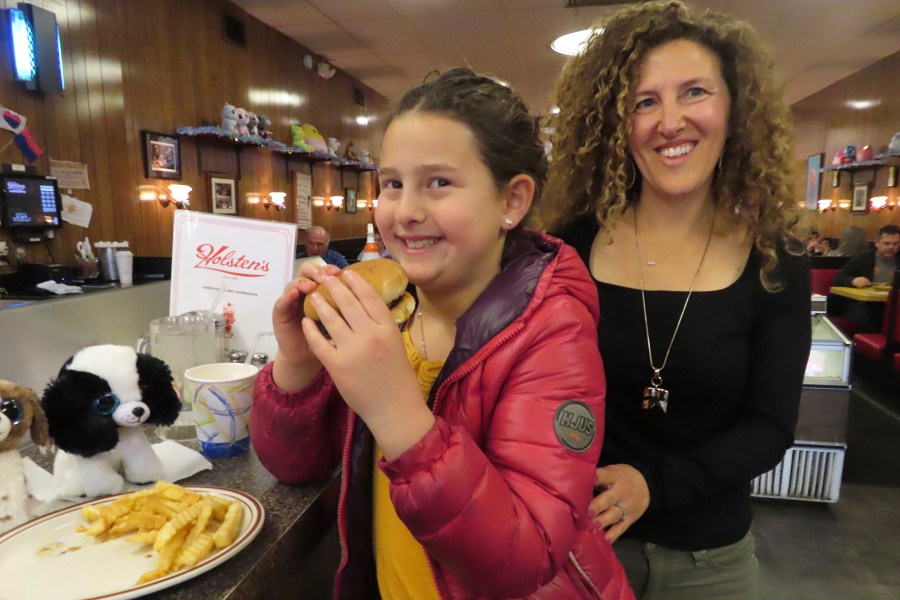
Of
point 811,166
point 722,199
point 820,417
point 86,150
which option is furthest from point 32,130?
point 811,166

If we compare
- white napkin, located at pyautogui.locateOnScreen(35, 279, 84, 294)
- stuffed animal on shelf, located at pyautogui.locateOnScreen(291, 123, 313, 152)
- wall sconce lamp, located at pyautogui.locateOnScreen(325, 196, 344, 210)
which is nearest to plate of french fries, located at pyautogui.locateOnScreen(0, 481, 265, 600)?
white napkin, located at pyautogui.locateOnScreen(35, 279, 84, 294)

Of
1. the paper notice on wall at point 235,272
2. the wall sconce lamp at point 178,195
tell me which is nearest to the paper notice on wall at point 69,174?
the wall sconce lamp at point 178,195

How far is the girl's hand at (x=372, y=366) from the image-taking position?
0.70m

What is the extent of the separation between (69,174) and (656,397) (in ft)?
16.0

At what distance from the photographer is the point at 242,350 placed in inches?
61.3

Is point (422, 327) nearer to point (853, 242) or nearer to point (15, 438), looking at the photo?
point (15, 438)

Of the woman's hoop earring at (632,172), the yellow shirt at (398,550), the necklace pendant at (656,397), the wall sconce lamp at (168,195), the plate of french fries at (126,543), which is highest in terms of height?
the wall sconce lamp at (168,195)

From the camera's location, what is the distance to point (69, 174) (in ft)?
14.8

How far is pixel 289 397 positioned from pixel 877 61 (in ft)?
34.7

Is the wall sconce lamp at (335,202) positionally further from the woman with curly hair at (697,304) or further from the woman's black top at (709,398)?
the woman's black top at (709,398)

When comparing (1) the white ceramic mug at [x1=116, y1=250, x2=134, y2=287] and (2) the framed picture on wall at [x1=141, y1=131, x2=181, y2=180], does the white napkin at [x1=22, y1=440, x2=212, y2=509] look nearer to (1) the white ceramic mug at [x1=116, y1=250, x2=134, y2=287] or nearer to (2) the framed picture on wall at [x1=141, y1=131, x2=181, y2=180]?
(1) the white ceramic mug at [x1=116, y1=250, x2=134, y2=287]

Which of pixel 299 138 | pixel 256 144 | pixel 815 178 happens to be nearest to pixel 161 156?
pixel 256 144

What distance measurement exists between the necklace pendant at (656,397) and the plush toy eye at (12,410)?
1.11m

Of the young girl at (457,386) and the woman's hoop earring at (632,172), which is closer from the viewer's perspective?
the young girl at (457,386)
